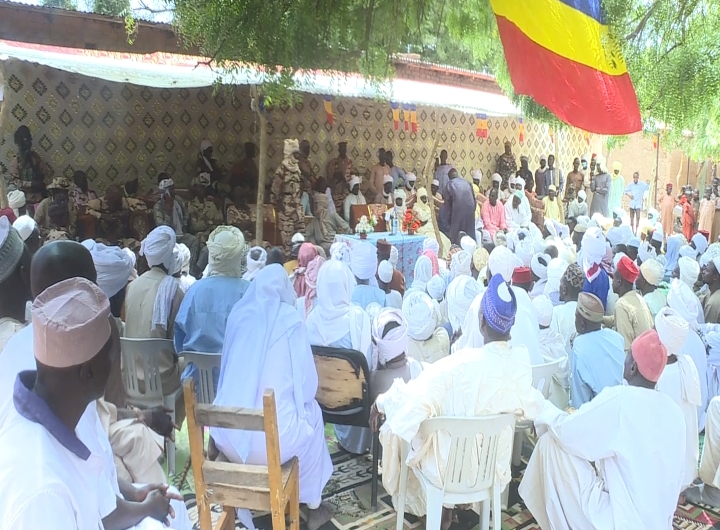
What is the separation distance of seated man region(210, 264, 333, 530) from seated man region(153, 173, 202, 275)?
577 cm

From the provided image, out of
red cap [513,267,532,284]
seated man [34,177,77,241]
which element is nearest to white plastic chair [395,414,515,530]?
red cap [513,267,532,284]

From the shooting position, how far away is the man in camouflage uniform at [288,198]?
9.72 meters

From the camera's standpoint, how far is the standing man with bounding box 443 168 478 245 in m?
10.3

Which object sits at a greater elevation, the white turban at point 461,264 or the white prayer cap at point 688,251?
the white prayer cap at point 688,251

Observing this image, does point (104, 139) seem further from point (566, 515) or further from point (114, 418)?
point (566, 515)

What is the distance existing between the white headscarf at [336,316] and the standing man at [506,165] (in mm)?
12295

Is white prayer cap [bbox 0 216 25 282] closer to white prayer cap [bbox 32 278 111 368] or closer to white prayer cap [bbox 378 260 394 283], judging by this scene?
white prayer cap [bbox 32 278 111 368]

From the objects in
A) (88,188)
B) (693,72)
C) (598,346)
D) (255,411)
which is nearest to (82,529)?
(255,411)

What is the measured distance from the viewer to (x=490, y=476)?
2.73 metres

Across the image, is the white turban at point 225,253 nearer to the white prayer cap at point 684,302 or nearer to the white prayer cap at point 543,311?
the white prayer cap at point 543,311

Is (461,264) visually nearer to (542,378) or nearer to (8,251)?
(542,378)

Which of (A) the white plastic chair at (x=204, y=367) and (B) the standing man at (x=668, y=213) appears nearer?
(A) the white plastic chair at (x=204, y=367)

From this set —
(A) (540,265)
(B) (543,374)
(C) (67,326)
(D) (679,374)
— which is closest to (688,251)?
(A) (540,265)

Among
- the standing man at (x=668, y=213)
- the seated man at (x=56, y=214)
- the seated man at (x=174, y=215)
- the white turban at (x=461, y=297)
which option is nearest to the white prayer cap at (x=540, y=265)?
the white turban at (x=461, y=297)
